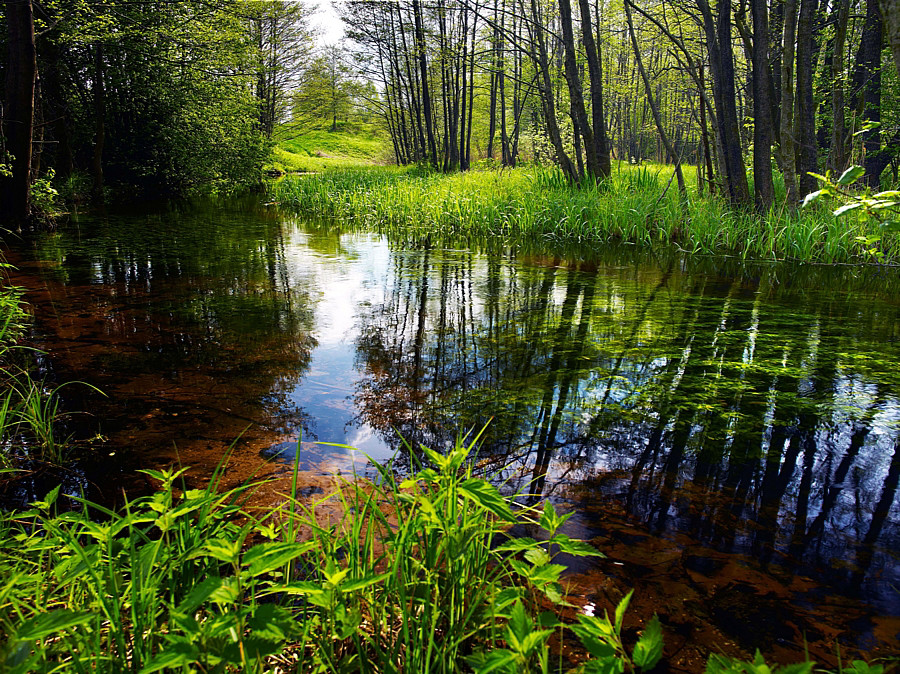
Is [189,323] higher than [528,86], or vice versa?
[528,86]

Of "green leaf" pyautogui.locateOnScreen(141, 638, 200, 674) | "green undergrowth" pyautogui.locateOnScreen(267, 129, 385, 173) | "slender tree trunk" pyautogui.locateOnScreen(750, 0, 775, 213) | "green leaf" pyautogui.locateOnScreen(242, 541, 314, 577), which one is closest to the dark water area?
"green leaf" pyautogui.locateOnScreen(242, 541, 314, 577)

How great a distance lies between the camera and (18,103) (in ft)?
21.0

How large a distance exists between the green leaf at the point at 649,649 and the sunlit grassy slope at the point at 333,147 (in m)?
32.0

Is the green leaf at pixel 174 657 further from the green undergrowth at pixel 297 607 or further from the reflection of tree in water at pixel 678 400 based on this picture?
the reflection of tree in water at pixel 678 400

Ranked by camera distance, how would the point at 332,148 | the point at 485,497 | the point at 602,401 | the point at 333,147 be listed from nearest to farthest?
the point at 485,497, the point at 602,401, the point at 332,148, the point at 333,147

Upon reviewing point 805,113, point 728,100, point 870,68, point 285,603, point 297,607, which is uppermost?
point 870,68

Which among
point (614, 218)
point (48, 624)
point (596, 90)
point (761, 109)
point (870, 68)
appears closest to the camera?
point (48, 624)

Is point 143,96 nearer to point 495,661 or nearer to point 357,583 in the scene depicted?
point 357,583

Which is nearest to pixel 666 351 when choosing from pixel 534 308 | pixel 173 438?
pixel 534 308

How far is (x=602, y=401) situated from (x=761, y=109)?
5436 millimetres

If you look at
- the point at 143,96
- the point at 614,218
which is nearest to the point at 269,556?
the point at 614,218

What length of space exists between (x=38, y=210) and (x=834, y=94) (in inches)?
456

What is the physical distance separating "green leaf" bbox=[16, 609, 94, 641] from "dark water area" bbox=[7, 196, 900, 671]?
101 centimetres

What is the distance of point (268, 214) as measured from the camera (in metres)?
11.0
